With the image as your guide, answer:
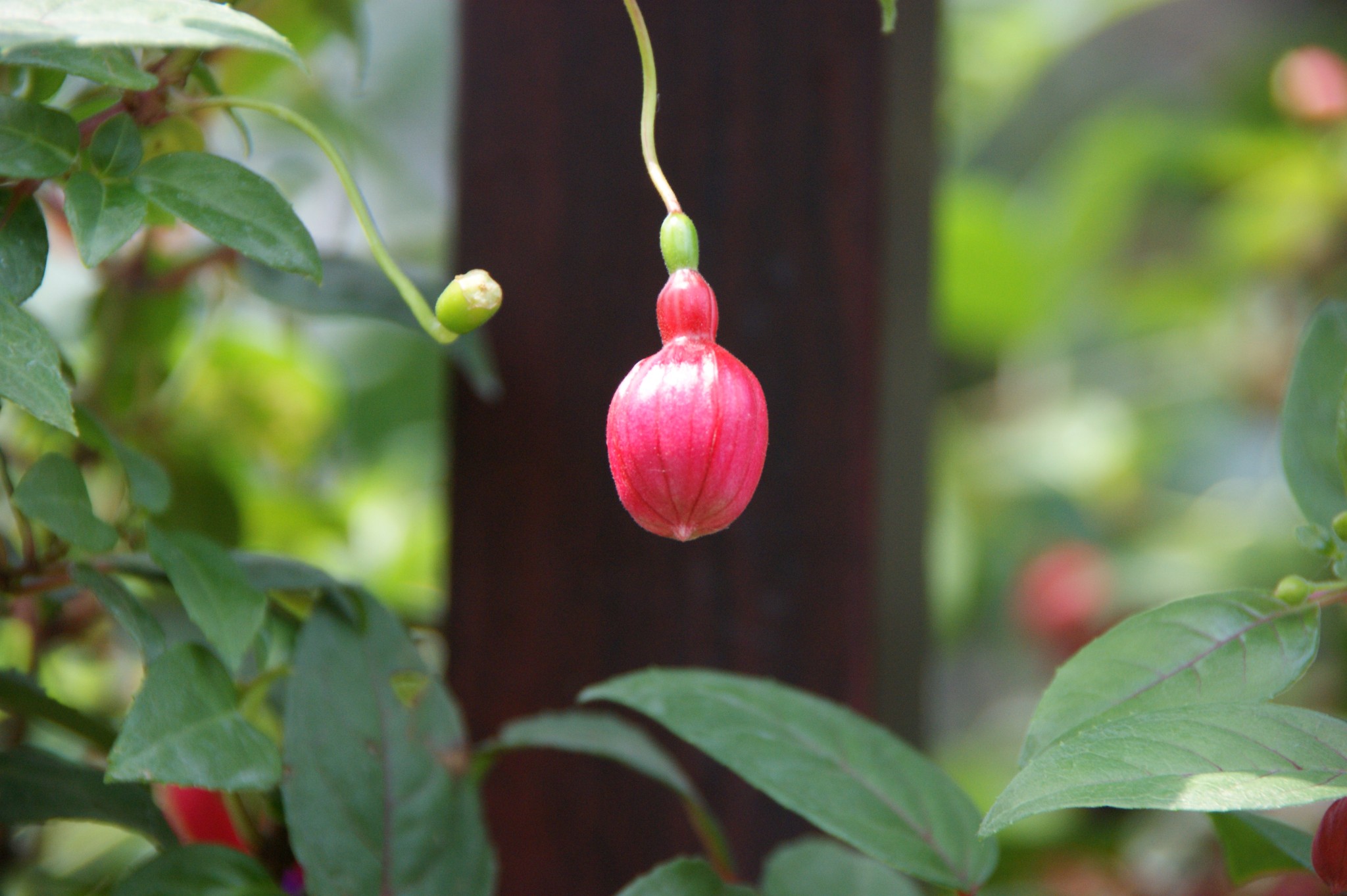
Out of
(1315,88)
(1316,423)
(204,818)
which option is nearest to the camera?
(1316,423)

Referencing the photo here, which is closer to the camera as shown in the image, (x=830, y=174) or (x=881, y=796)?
(x=881, y=796)

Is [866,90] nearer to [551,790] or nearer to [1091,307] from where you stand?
[551,790]

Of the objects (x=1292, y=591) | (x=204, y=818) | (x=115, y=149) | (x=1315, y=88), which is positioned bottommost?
(x=204, y=818)

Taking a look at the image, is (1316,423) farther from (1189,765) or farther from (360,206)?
(360,206)

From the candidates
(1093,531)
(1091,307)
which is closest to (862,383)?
(1093,531)

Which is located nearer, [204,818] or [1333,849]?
[1333,849]

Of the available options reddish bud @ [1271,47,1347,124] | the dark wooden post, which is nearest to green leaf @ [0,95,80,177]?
the dark wooden post

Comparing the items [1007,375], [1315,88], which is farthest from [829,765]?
[1007,375]
